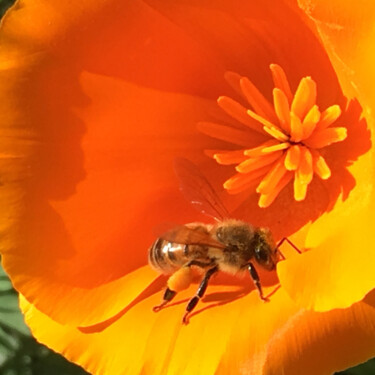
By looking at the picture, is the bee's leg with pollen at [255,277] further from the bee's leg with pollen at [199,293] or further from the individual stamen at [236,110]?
the individual stamen at [236,110]

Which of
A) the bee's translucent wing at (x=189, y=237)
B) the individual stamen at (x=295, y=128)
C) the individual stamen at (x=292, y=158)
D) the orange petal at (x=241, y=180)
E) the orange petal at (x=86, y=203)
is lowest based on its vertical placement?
the orange petal at (x=86, y=203)

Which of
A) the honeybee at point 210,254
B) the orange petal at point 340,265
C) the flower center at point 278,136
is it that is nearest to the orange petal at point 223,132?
the flower center at point 278,136

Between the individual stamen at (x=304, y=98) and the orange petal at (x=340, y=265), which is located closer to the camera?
the orange petal at (x=340, y=265)

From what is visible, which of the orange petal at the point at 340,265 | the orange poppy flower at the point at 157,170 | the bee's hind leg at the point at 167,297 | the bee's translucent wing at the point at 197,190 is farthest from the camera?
the bee's translucent wing at the point at 197,190

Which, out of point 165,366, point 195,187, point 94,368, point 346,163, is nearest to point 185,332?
point 165,366

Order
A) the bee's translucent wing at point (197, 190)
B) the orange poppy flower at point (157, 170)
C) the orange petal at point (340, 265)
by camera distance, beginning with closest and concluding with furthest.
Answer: the orange petal at point (340, 265)
the orange poppy flower at point (157, 170)
the bee's translucent wing at point (197, 190)

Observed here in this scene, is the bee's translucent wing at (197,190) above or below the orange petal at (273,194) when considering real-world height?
below
